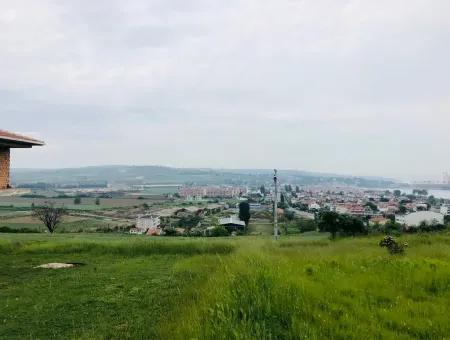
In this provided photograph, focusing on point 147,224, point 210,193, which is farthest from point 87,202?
point 147,224

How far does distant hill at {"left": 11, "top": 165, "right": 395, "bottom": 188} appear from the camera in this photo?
99.5 meters

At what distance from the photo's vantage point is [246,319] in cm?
536

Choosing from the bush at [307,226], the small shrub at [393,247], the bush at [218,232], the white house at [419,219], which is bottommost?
the bush at [218,232]

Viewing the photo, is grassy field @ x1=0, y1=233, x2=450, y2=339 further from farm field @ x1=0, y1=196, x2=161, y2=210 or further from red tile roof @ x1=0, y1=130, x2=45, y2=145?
farm field @ x1=0, y1=196, x2=161, y2=210

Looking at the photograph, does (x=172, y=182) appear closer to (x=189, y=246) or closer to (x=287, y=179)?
(x=287, y=179)

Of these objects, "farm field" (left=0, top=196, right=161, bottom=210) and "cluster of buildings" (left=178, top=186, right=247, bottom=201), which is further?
"cluster of buildings" (left=178, top=186, right=247, bottom=201)

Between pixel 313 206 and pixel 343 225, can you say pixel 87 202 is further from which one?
pixel 343 225

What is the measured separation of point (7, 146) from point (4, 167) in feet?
2.05

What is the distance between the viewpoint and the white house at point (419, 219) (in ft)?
96.2

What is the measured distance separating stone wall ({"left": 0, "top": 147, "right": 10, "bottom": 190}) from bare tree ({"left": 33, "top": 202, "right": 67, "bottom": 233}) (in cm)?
2779

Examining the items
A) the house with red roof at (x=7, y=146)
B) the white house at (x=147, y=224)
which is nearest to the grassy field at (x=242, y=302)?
the house with red roof at (x=7, y=146)

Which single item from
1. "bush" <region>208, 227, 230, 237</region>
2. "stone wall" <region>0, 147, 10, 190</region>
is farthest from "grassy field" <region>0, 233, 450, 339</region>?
"bush" <region>208, 227, 230, 237</region>

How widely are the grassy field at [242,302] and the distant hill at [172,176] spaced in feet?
272

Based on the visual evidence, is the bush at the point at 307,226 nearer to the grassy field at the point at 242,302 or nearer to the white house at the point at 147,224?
the white house at the point at 147,224
